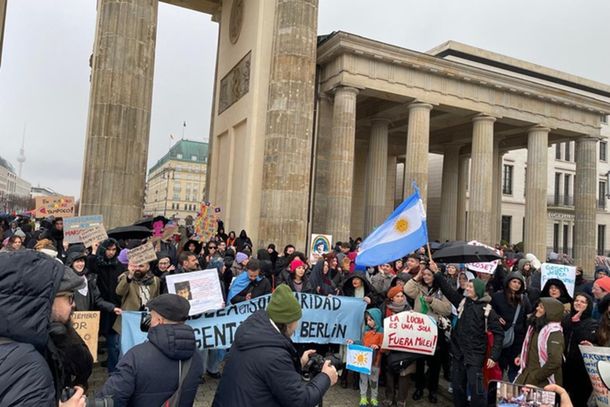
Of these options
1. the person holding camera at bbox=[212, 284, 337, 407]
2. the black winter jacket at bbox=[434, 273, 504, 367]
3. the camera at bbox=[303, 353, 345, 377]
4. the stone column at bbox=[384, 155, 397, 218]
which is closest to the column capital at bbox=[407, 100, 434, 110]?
the stone column at bbox=[384, 155, 397, 218]

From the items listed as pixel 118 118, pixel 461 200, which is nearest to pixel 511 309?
pixel 118 118

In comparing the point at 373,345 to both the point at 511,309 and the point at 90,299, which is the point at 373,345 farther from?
the point at 90,299

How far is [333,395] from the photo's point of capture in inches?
269

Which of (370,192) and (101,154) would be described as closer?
(101,154)

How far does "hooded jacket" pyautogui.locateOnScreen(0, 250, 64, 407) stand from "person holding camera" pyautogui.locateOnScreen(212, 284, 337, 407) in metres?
1.25

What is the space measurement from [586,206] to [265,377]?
3056 cm

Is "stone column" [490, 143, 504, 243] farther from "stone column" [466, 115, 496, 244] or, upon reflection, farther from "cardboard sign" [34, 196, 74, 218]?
"cardboard sign" [34, 196, 74, 218]

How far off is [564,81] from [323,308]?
5041cm

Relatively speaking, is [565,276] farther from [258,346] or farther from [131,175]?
[131,175]

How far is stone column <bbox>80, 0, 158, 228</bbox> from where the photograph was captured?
14.9 meters

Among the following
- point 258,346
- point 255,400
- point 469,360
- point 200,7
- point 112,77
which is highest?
point 200,7

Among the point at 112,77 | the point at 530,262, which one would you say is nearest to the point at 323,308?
the point at 530,262

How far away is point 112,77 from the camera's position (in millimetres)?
15164

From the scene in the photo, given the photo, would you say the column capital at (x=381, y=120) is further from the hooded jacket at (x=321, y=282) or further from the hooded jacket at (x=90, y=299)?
the hooded jacket at (x=90, y=299)
